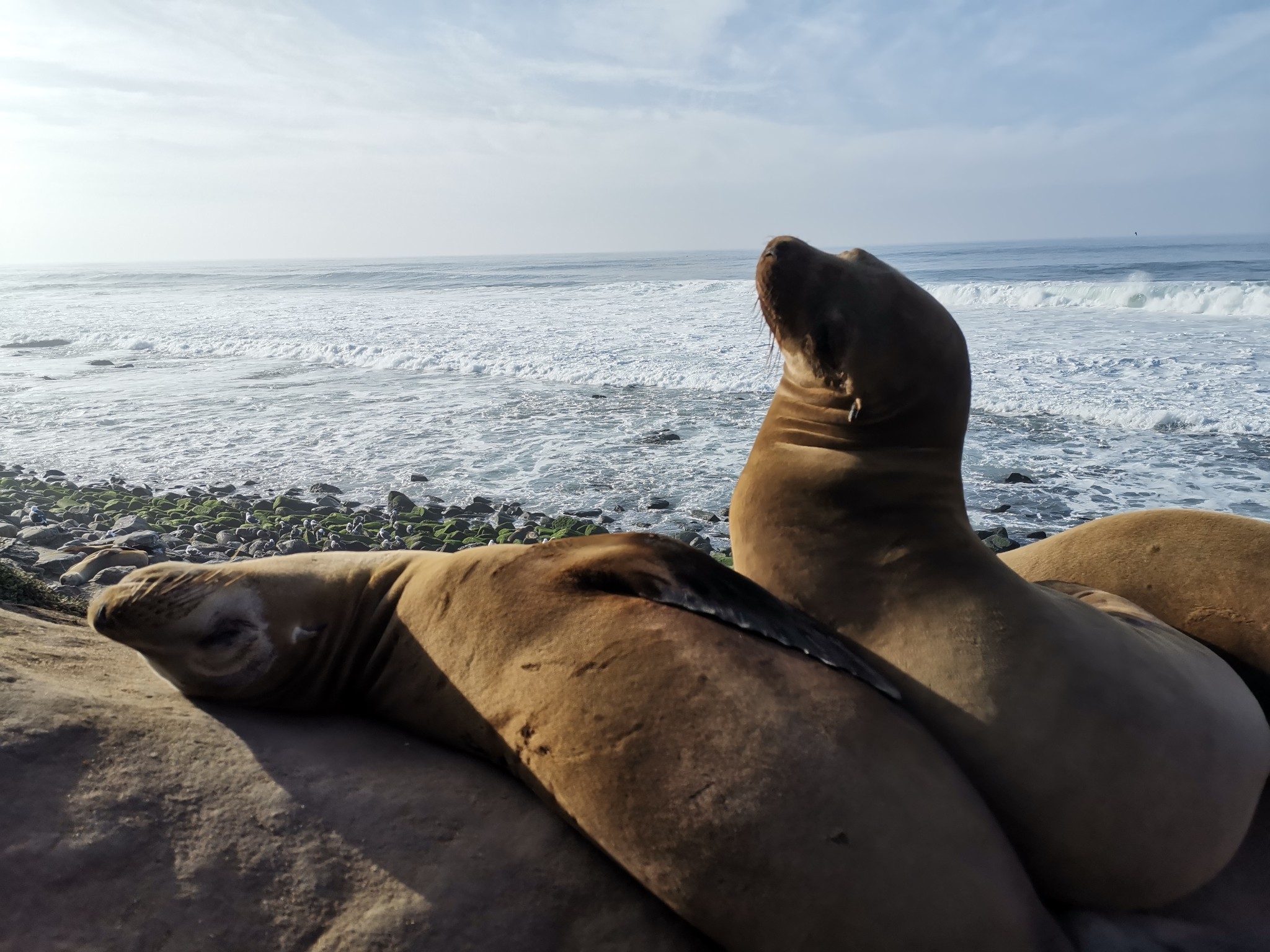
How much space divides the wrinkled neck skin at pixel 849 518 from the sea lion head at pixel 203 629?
1.43 m

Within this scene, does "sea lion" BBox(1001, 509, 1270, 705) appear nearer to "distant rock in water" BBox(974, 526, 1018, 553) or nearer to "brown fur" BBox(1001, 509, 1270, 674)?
"brown fur" BBox(1001, 509, 1270, 674)

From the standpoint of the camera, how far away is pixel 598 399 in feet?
42.1

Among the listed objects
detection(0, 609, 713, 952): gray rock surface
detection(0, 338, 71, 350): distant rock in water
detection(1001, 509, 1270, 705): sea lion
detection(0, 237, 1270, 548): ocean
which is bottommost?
detection(0, 338, 71, 350): distant rock in water

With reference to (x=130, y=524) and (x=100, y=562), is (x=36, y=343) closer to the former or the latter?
(x=130, y=524)

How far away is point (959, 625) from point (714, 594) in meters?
0.62

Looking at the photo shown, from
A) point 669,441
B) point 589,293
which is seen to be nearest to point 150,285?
point 589,293

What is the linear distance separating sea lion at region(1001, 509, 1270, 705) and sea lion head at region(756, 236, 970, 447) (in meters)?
0.68

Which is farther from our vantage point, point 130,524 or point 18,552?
point 130,524

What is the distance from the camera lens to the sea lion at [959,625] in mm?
2070

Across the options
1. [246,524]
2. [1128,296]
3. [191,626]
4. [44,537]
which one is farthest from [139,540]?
[1128,296]

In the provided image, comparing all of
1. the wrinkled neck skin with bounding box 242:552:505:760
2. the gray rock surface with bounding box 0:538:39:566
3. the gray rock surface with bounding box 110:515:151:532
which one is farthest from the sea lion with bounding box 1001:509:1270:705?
the gray rock surface with bounding box 110:515:151:532

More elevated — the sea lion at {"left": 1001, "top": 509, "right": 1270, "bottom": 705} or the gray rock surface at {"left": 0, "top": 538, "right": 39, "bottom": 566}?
the sea lion at {"left": 1001, "top": 509, "right": 1270, "bottom": 705}

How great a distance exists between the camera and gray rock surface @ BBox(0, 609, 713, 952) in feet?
6.35

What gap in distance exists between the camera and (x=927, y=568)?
2422 mm
